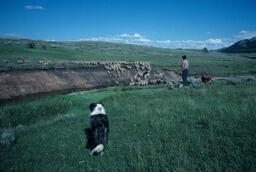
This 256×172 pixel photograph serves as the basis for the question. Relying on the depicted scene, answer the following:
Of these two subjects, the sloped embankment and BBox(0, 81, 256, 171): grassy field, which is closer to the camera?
BBox(0, 81, 256, 171): grassy field

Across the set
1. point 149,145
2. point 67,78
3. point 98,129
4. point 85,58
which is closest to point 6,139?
point 98,129

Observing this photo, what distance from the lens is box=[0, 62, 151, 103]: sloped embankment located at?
14.5 metres

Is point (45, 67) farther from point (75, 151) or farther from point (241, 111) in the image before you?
point (241, 111)

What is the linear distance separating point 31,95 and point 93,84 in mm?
6804

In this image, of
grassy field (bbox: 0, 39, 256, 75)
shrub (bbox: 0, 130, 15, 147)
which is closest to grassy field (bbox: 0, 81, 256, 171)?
shrub (bbox: 0, 130, 15, 147)

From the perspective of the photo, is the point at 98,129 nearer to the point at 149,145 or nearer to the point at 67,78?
the point at 149,145

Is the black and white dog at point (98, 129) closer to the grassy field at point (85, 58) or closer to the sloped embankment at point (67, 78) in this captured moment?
the sloped embankment at point (67, 78)

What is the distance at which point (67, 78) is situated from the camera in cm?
1892

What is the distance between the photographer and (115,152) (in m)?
5.05

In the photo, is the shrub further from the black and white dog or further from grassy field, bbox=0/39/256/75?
grassy field, bbox=0/39/256/75

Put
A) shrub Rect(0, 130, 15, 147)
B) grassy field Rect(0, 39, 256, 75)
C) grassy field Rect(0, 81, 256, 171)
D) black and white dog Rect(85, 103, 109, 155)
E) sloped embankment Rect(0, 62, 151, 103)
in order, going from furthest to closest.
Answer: grassy field Rect(0, 39, 256, 75), sloped embankment Rect(0, 62, 151, 103), shrub Rect(0, 130, 15, 147), black and white dog Rect(85, 103, 109, 155), grassy field Rect(0, 81, 256, 171)

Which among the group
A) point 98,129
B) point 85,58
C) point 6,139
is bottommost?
point 6,139

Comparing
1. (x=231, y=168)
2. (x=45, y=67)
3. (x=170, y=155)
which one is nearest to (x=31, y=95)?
(x=45, y=67)

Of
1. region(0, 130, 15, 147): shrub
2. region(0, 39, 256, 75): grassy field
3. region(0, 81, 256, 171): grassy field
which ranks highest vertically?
region(0, 39, 256, 75): grassy field
